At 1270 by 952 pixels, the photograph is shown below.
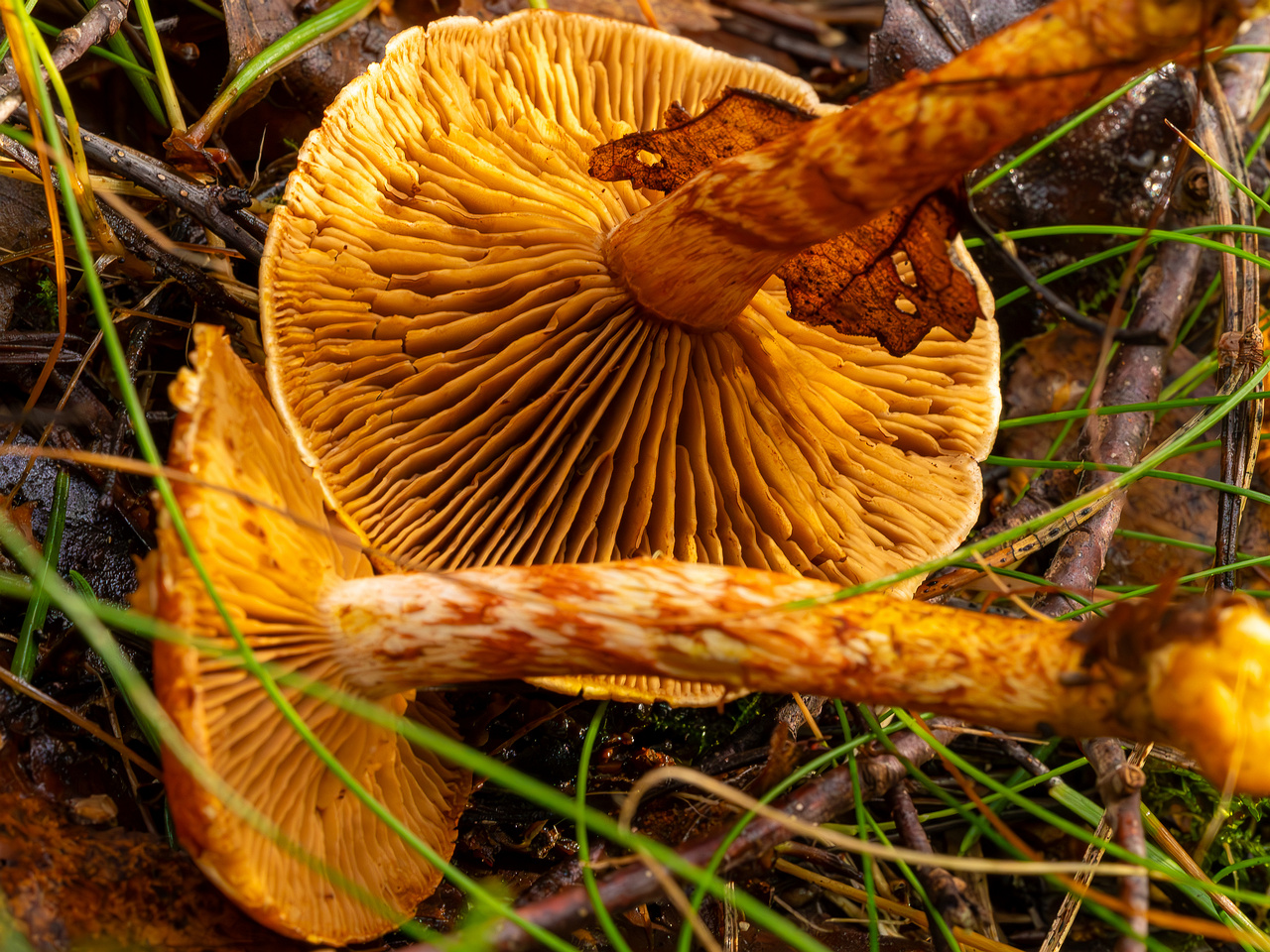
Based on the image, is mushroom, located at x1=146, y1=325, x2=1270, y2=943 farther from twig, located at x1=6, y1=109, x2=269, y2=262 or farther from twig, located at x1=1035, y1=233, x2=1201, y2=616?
twig, located at x1=1035, y1=233, x2=1201, y2=616

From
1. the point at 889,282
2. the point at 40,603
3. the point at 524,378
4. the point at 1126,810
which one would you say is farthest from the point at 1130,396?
the point at 40,603

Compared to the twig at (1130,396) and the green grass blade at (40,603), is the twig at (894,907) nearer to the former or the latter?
the twig at (1130,396)

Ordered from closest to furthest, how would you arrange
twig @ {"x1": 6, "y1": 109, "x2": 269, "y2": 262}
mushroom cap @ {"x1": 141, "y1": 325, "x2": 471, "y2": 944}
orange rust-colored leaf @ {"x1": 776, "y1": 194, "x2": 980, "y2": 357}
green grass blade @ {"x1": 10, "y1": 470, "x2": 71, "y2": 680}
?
1. mushroom cap @ {"x1": 141, "y1": 325, "x2": 471, "y2": 944}
2. orange rust-colored leaf @ {"x1": 776, "y1": 194, "x2": 980, "y2": 357}
3. green grass blade @ {"x1": 10, "y1": 470, "x2": 71, "y2": 680}
4. twig @ {"x1": 6, "y1": 109, "x2": 269, "y2": 262}

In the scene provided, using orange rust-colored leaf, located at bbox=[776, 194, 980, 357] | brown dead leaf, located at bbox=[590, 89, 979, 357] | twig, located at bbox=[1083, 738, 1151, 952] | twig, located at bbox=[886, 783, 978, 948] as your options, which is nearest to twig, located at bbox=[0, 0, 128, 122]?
brown dead leaf, located at bbox=[590, 89, 979, 357]

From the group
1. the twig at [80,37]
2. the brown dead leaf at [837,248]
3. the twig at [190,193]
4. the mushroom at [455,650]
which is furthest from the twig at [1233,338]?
the twig at [80,37]

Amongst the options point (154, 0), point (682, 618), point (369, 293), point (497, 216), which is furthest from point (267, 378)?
point (154, 0)

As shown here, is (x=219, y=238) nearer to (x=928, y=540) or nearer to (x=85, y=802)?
(x=85, y=802)

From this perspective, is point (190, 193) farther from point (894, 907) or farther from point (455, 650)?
point (894, 907)

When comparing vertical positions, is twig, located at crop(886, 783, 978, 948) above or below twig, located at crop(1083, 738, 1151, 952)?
below
